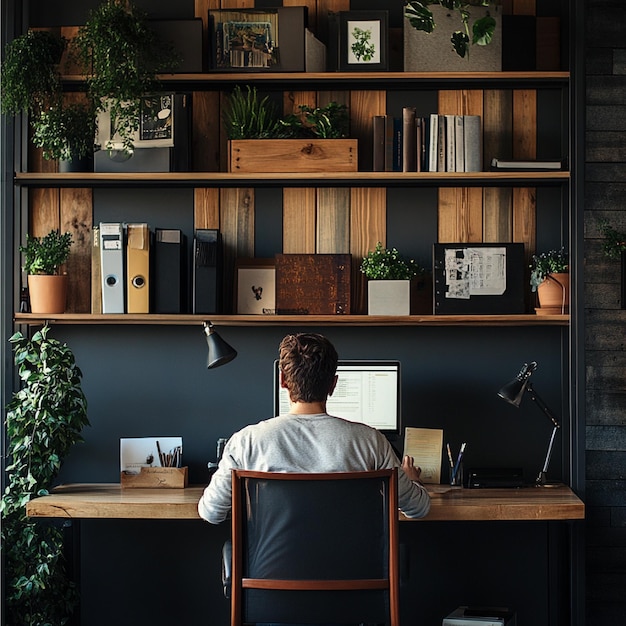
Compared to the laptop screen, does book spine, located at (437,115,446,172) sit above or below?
above

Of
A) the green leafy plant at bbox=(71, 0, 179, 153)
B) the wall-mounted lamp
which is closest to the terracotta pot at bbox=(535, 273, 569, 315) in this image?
the wall-mounted lamp

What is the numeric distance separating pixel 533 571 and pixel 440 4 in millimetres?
2196

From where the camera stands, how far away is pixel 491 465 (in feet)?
12.1

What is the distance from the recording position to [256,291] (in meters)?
3.68

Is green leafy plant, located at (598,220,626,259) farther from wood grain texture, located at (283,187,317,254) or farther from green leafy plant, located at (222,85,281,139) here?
green leafy plant, located at (222,85,281,139)

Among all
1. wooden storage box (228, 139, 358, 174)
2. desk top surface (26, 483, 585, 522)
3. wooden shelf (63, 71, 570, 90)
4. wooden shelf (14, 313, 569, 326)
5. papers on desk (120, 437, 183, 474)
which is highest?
wooden shelf (63, 71, 570, 90)

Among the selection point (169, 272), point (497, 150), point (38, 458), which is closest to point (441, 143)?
point (497, 150)

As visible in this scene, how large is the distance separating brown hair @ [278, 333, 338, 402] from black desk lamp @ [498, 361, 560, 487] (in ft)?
3.02

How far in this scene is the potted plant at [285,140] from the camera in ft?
11.6

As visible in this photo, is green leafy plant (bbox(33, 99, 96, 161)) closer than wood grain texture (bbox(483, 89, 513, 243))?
Yes

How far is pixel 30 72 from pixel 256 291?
1165 millimetres

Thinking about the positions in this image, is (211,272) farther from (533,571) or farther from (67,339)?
(533,571)

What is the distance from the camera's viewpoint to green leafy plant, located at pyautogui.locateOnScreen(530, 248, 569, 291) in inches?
140

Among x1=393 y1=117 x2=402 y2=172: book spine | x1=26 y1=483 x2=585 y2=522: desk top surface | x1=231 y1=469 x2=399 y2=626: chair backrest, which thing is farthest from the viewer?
x1=393 y1=117 x2=402 y2=172: book spine
